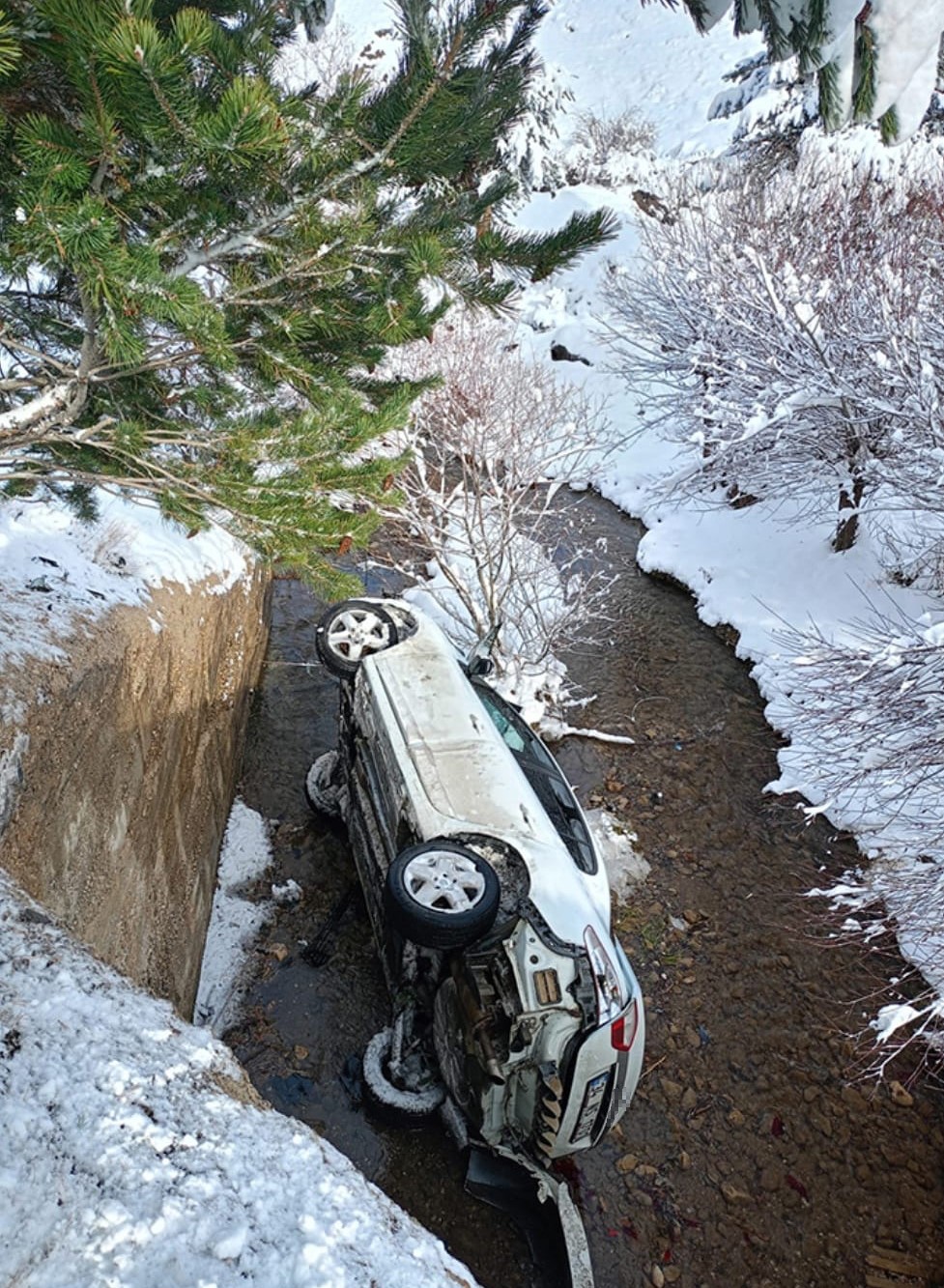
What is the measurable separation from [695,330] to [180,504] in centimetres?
1163

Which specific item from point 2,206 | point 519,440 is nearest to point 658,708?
point 519,440

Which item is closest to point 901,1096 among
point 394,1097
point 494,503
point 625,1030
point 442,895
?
point 625,1030

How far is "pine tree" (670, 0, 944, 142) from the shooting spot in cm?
230

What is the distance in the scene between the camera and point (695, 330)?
1355 centimetres

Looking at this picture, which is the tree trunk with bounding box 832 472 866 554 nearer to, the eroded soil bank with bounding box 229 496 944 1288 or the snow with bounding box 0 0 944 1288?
the eroded soil bank with bounding box 229 496 944 1288

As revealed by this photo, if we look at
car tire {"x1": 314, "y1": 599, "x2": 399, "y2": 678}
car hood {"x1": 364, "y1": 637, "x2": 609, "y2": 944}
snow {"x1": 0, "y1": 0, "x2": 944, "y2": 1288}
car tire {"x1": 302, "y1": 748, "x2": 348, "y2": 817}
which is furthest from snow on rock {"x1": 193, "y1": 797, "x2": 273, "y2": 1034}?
car hood {"x1": 364, "y1": 637, "x2": 609, "y2": 944}

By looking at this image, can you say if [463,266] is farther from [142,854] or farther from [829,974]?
[829,974]

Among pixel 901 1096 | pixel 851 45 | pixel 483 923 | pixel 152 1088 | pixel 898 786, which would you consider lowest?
pixel 901 1096

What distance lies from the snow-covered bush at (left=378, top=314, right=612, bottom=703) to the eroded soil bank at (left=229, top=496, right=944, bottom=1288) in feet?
5.70

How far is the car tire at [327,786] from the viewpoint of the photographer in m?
8.13

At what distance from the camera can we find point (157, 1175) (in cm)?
181

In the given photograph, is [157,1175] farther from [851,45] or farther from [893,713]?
[893,713]

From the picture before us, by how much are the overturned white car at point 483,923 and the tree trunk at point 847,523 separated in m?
8.96

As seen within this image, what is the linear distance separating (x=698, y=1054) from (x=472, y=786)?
11.2ft
